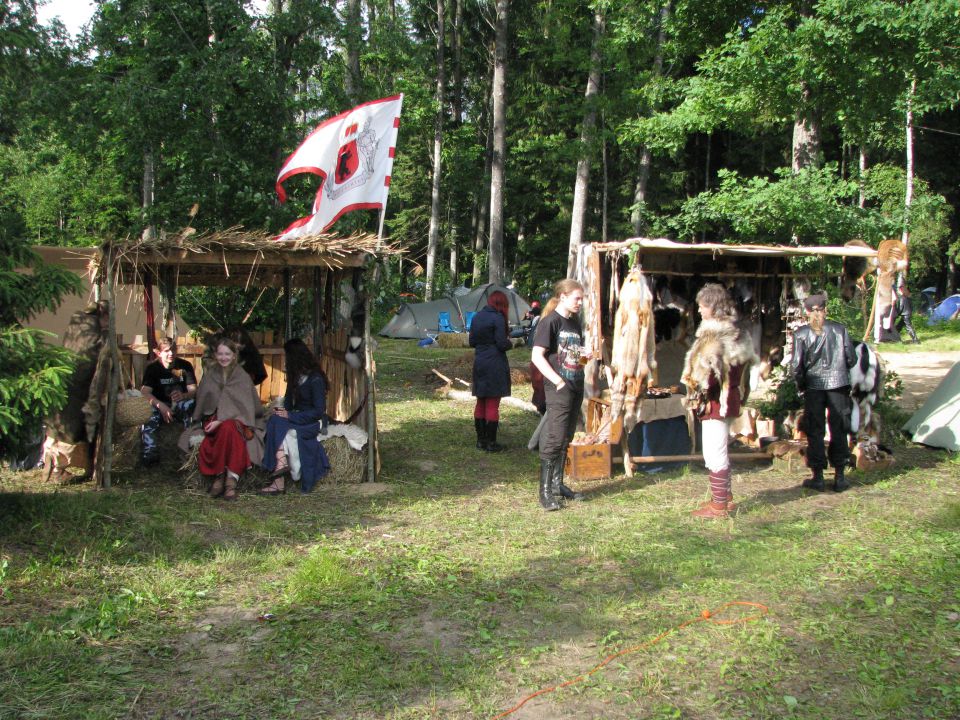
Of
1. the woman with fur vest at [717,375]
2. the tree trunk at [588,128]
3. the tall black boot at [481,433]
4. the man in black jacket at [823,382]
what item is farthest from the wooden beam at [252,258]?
the tree trunk at [588,128]

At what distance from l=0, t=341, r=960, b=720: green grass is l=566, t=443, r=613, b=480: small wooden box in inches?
13.3

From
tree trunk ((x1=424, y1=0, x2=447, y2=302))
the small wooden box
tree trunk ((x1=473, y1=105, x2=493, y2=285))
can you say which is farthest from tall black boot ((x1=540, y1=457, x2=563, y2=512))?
tree trunk ((x1=473, y1=105, x2=493, y2=285))

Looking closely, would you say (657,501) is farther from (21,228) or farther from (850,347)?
(21,228)

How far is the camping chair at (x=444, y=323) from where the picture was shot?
23578mm

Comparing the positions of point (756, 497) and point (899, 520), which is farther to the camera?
point (756, 497)

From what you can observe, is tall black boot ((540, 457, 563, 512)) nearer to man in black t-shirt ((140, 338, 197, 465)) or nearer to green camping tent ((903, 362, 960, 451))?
man in black t-shirt ((140, 338, 197, 465))

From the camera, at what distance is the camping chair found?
23.6 m

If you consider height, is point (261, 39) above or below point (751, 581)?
above

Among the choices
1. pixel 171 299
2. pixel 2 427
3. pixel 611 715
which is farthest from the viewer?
pixel 171 299

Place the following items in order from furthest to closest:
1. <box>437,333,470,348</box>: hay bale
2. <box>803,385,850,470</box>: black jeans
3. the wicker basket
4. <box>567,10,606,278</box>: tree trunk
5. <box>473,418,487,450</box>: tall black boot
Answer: <box>437,333,470,348</box>: hay bale
<box>567,10,606,278</box>: tree trunk
<box>473,418,487,450</box>: tall black boot
<box>803,385,850,470</box>: black jeans
the wicker basket

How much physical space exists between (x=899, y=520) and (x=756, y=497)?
1.10m

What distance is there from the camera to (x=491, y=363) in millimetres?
8734

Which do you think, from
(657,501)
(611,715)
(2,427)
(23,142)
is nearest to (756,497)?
(657,501)

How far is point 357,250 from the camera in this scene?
23.0 feet
